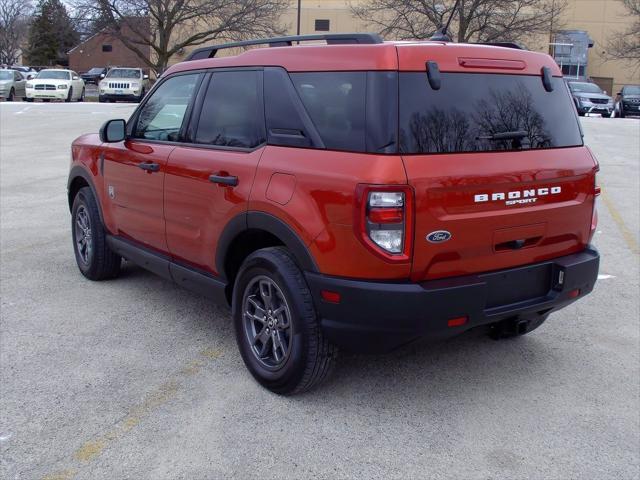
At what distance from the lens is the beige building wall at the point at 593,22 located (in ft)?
196

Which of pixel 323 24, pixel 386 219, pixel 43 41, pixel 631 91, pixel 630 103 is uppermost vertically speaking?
pixel 323 24

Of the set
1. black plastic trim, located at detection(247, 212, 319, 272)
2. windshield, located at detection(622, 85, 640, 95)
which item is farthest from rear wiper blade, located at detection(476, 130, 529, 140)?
windshield, located at detection(622, 85, 640, 95)

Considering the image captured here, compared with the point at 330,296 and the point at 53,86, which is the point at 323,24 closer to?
the point at 53,86

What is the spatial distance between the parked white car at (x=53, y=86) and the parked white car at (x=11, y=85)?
194 centimetres

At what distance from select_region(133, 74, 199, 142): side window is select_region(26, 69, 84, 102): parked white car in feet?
93.3

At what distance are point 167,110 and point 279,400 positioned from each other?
7.34 feet

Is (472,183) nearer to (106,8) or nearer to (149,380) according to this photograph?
(149,380)

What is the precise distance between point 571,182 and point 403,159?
3.78 ft

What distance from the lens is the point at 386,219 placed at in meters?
3.04

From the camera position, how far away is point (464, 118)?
3.31 meters

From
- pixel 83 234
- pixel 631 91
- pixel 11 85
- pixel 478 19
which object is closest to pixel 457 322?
pixel 83 234

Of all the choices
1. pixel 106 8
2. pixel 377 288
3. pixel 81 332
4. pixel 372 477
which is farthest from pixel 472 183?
pixel 106 8

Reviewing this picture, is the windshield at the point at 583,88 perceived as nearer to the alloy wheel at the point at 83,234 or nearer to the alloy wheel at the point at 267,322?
the alloy wheel at the point at 83,234

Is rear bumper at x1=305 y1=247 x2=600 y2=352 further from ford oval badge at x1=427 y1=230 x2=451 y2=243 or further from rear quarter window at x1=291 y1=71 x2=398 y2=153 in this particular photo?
rear quarter window at x1=291 y1=71 x2=398 y2=153
